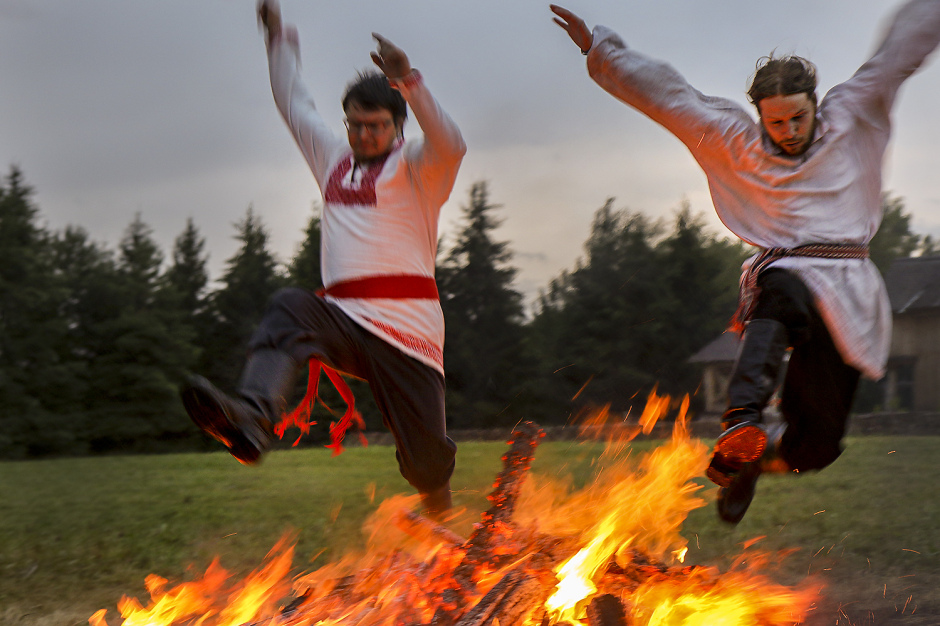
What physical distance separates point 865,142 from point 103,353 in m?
27.9

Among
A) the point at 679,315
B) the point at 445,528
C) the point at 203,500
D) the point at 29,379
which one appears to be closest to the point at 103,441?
the point at 29,379

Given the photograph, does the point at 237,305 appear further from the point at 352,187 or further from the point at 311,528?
the point at 352,187

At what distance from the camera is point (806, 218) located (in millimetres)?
3139

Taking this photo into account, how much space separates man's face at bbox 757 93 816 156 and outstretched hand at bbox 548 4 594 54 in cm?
77

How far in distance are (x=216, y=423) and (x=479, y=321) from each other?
88.0 ft

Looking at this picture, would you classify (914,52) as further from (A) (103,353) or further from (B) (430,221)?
(A) (103,353)

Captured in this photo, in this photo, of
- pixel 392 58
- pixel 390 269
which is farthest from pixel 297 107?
pixel 390 269

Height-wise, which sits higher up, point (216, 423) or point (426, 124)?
point (426, 124)

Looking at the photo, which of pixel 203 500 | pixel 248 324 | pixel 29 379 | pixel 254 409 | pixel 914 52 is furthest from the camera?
pixel 248 324

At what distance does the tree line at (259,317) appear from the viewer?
990 inches

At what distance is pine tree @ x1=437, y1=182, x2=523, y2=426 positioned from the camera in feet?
88.7

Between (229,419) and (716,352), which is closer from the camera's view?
(229,419)

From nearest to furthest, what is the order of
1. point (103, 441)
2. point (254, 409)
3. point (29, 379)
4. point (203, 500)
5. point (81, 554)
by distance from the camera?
1. point (254, 409)
2. point (81, 554)
3. point (203, 500)
4. point (29, 379)
5. point (103, 441)

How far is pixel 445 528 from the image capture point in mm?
3346
